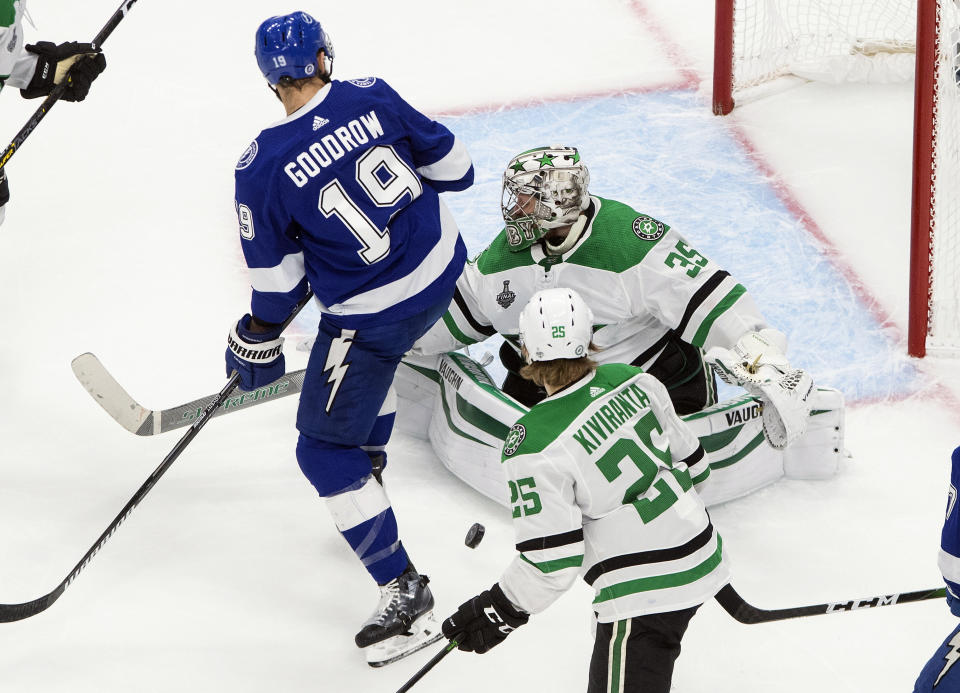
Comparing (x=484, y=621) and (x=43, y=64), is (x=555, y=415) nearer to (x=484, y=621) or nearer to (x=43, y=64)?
(x=484, y=621)

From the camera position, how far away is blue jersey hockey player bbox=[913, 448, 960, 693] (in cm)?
227

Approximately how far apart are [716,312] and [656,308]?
158 millimetres

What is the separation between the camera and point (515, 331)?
3455mm

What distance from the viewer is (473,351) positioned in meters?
4.21

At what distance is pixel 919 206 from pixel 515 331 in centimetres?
141

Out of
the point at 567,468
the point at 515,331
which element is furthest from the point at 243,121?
the point at 567,468

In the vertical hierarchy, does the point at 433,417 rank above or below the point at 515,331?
below

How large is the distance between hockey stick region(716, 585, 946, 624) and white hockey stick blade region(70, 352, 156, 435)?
66.1 inches

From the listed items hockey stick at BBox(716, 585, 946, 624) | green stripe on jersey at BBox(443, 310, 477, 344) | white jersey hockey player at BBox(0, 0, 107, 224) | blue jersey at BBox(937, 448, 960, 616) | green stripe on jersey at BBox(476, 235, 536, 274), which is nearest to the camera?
blue jersey at BBox(937, 448, 960, 616)

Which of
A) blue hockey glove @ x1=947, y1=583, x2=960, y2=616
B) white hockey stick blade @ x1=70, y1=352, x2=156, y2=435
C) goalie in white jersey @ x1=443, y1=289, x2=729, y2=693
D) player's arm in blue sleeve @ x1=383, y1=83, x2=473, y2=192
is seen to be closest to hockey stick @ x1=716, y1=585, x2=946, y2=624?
goalie in white jersey @ x1=443, y1=289, x2=729, y2=693

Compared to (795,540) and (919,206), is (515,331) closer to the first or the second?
(795,540)

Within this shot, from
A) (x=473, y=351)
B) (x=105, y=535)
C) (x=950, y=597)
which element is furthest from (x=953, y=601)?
(x=473, y=351)

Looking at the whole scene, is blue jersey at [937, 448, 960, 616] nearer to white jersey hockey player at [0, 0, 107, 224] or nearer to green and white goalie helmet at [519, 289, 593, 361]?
green and white goalie helmet at [519, 289, 593, 361]

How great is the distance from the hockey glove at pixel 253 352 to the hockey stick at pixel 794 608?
114 centimetres
